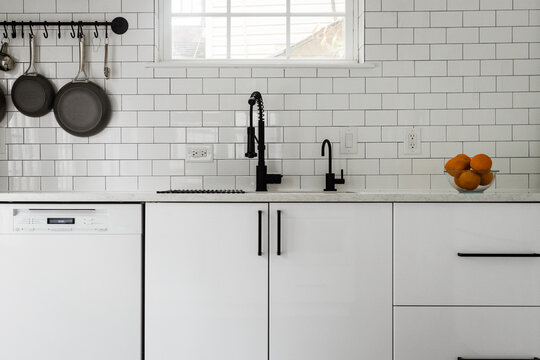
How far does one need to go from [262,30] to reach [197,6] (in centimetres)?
41

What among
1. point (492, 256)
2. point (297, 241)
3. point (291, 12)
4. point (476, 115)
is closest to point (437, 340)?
point (492, 256)

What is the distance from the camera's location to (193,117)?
90.4 inches

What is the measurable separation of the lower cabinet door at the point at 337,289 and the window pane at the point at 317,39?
3.68ft

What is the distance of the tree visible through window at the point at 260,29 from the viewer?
7.91ft

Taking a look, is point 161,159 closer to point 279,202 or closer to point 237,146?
point 237,146

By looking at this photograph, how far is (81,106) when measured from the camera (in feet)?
7.41

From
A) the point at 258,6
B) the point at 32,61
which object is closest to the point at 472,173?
the point at 258,6

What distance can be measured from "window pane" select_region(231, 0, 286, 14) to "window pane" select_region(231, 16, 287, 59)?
0.06 m

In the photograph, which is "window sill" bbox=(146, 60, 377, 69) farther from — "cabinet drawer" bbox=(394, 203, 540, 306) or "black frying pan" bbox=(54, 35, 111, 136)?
"cabinet drawer" bbox=(394, 203, 540, 306)

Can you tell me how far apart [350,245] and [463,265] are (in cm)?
47

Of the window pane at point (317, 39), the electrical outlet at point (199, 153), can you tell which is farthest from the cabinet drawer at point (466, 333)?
the window pane at point (317, 39)

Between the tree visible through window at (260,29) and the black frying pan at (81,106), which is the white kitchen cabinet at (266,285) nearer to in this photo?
the black frying pan at (81,106)

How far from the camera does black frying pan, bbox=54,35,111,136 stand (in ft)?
7.38

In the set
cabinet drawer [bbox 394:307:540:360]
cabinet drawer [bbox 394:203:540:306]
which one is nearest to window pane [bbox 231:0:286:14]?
cabinet drawer [bbox 394:203:540:306]
